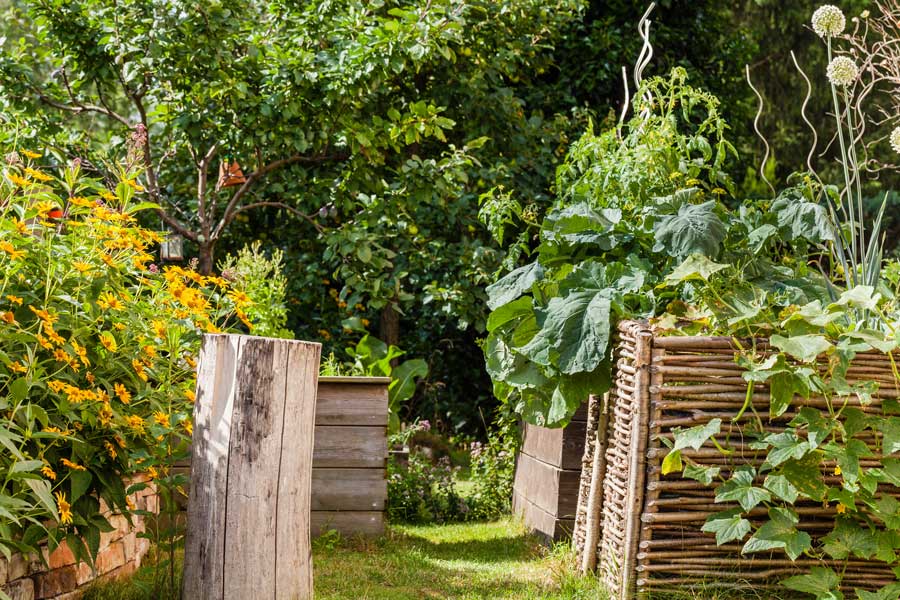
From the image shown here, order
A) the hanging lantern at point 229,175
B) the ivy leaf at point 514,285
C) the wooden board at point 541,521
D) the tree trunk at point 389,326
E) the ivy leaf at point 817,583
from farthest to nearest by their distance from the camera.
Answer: the tree trunk at point 389,326 → the hanging lantern at point 229,175 → the wooden board at point 541,521 → the ivy leaf at point 514,285 → the ivy leaf at point 817,583

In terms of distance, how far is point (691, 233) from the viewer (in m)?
2.77

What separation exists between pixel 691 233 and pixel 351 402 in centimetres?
198

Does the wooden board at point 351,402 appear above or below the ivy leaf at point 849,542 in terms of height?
above

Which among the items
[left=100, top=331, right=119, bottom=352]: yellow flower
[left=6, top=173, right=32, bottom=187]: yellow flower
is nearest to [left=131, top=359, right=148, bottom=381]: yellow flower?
[left=100, top=331, right=119, bottom=352]: yellow flower


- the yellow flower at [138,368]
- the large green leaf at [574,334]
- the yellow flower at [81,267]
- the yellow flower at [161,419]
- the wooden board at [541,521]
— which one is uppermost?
the yellow flower at [81,267]

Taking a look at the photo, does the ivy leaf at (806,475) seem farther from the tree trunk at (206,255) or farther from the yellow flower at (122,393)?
the tree trunk at (206,255)

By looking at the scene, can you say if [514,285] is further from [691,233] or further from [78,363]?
[78,363]

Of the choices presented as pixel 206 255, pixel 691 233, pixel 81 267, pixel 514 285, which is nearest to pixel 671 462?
pixel 691 233

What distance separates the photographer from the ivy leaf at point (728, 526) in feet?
8.24

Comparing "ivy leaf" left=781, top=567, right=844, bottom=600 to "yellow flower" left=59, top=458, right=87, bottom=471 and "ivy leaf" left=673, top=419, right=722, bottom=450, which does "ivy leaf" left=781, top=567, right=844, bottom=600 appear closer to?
"ivy leaf" left=673, top=419, right=722, bottom=450

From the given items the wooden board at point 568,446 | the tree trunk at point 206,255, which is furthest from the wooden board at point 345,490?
the tree trunk at point 206,255

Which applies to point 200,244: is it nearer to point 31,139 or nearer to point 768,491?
point 31,139

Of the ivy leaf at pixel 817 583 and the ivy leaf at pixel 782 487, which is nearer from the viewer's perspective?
the ivy leaf at pixel 782 487

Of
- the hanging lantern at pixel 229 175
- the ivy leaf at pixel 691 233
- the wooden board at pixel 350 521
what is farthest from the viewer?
the hanging lantern at pixel 229 175
